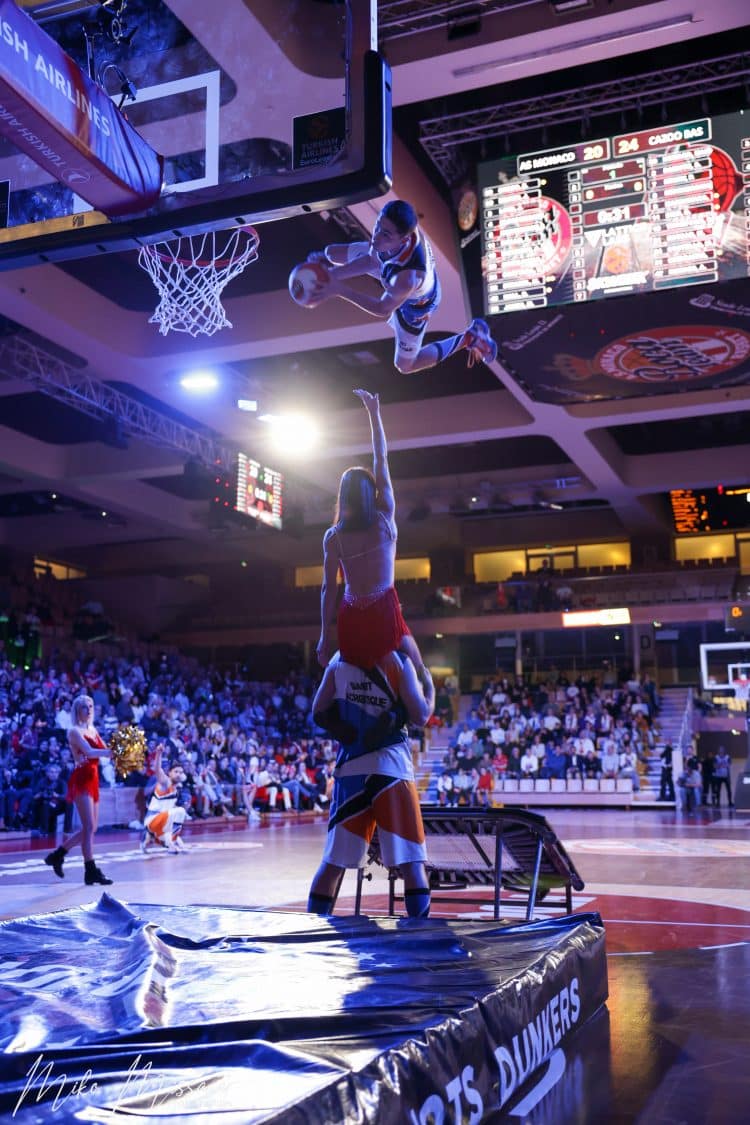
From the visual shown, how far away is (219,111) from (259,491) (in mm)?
13575

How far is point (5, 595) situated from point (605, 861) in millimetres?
19024

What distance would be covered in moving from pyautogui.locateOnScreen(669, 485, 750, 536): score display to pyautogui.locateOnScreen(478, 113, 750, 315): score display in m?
15.4

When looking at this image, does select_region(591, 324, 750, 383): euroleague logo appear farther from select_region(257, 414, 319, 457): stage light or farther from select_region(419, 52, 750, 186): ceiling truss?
select_region(257, 414, 319, 457): stage light

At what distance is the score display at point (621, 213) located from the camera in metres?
9.14

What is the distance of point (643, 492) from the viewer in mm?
21953

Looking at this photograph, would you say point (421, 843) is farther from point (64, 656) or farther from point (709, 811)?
point (64, 656)

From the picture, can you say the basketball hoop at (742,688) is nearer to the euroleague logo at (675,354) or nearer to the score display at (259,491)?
the euroleague logo at (675,354)

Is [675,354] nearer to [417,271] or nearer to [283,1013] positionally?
[417,271]

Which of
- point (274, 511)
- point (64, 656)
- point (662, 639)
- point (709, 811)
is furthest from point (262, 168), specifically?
point (662, 639)

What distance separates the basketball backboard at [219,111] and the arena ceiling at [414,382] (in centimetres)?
15

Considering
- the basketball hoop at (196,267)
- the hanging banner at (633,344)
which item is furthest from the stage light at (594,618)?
the basketball hoop at (196,267)

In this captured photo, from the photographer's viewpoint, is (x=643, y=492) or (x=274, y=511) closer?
(x=274, y=511)

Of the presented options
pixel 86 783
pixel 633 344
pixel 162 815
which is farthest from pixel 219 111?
pixel 162 815

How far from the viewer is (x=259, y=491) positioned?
59.7 feet
